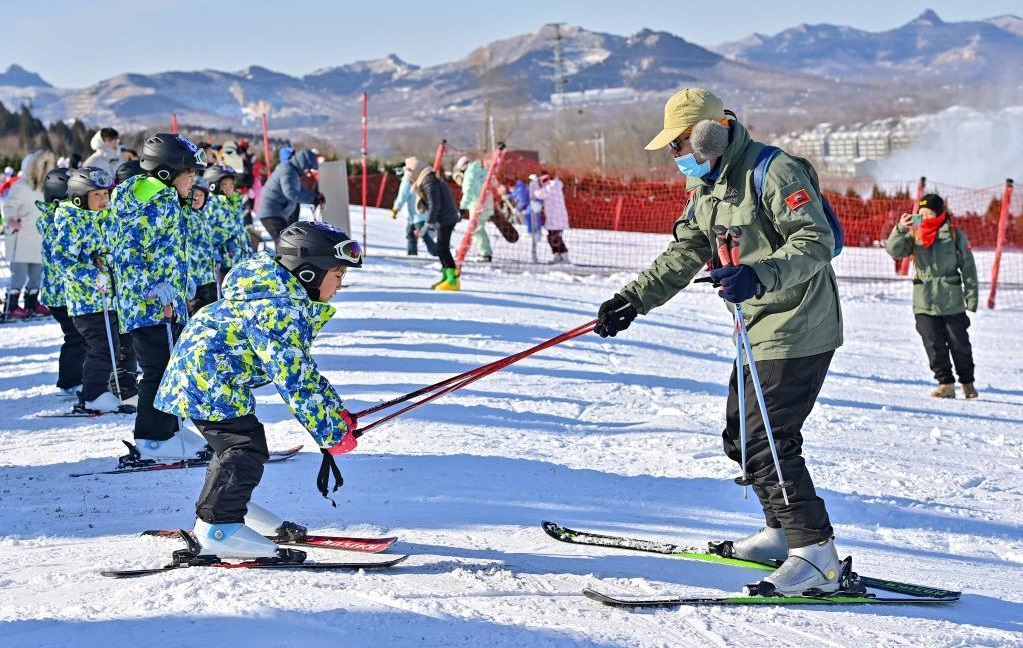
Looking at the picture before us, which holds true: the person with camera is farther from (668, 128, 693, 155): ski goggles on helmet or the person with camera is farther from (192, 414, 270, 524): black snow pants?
(192, 414, 270, 524): black snow pants

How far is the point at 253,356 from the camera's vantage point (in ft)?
13.2

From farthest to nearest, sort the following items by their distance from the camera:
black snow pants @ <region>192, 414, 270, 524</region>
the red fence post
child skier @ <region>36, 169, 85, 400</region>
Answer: the red fence post → child skier @ <region>36, 169, 85, 400</region> → black snow pants @ <region>192, 414, 270, 524</region>

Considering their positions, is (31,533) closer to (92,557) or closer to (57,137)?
(92,557)

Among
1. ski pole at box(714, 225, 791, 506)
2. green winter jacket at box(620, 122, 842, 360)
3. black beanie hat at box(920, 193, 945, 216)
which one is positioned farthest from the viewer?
black beanie hat at box(920, 193, 945, 216)

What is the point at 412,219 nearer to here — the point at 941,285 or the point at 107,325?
the point at 941,285

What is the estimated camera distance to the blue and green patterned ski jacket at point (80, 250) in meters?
7.30

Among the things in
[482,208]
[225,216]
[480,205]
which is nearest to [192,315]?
[225,216]

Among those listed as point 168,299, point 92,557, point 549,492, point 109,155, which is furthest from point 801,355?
point 109,155

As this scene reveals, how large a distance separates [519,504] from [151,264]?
99.7 inches

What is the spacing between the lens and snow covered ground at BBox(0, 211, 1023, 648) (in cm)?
364

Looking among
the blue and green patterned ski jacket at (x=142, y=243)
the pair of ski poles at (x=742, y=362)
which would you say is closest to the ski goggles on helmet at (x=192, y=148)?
the blue and green patterned ski jacket at (x=142, y=243)

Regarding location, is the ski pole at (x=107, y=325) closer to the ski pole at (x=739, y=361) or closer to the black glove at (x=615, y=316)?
the black glove at (x=615, y=316)

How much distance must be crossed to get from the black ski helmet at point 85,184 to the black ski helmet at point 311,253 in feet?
12.2

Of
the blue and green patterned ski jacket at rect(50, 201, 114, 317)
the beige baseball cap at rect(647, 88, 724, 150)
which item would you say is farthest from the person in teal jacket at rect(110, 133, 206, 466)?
the beige baseball cap at rect(647, 88, 724, 150)
